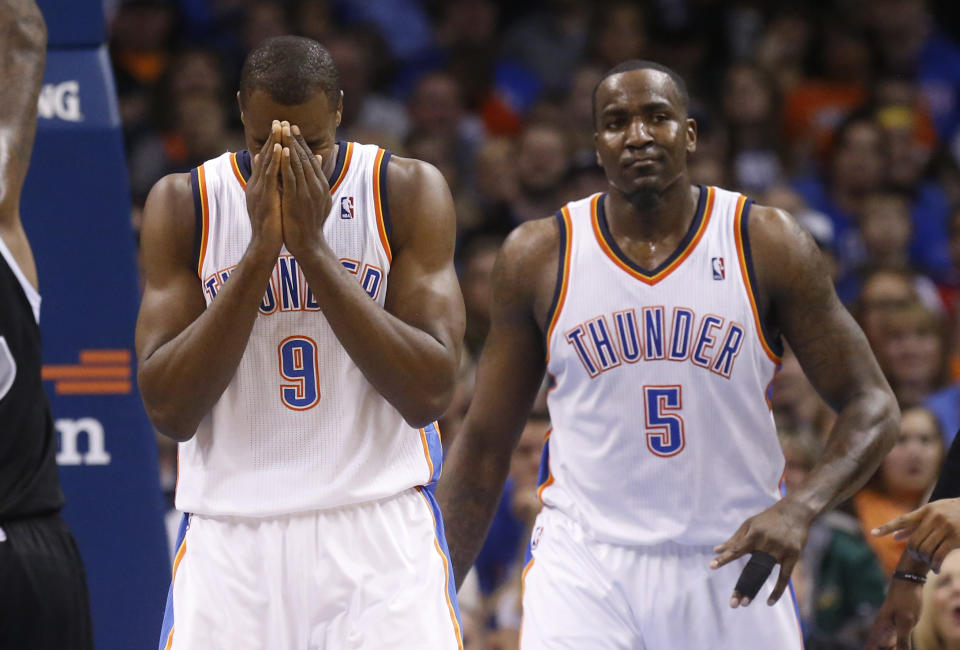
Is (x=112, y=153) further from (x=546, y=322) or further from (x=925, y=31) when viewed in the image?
(x=925, y=31)

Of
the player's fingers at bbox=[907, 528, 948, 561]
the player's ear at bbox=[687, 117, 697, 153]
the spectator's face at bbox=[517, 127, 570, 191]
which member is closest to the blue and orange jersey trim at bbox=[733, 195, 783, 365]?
the player's ear at bbox=[687, 117, 697, 153]

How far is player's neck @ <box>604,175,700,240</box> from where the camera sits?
4445 millimetres

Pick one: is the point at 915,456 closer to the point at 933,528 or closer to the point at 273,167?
the point at 933,528

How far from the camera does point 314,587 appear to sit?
11.5ft

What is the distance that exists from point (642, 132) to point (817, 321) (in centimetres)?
76

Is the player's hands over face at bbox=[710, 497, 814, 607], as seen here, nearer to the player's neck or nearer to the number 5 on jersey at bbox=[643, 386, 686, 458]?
the number 5 on jersey at bbox=[643, 386, 686, 458]

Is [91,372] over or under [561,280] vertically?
under

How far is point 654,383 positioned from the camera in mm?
4258

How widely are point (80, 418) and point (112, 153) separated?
0.85 meters

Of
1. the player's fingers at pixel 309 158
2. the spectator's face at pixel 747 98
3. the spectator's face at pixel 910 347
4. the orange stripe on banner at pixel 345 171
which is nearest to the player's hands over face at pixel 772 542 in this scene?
the orange stripe on banner at pixel 345 171

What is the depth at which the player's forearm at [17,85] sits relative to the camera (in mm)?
Result: 3035

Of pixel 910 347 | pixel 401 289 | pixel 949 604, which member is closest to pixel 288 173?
pixel 401 289

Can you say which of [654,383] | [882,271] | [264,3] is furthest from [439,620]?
[264,3]

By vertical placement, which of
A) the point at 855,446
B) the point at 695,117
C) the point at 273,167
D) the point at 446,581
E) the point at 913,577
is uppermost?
the point at 695,117
